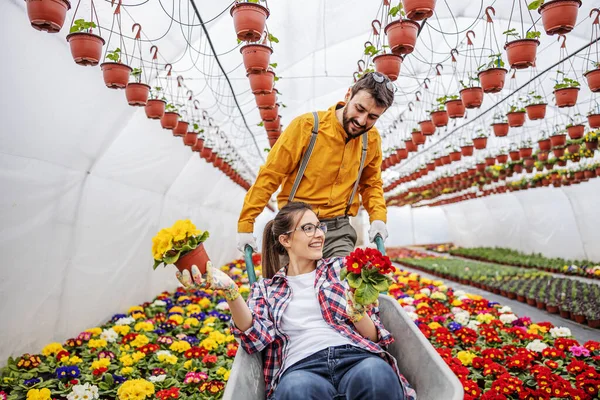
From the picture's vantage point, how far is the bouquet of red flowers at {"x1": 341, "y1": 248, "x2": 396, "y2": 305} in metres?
Answer: 1.62

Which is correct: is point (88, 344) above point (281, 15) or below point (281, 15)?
below

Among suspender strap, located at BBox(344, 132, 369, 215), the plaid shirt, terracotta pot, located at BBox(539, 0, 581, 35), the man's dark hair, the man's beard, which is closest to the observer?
the plaid shirt

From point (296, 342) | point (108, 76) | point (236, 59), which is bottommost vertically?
point (296, 342)

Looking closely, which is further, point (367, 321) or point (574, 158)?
point (574, 158)

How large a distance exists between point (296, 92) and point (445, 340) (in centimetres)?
580

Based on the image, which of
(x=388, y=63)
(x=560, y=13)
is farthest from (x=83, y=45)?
(x=560, y=13)

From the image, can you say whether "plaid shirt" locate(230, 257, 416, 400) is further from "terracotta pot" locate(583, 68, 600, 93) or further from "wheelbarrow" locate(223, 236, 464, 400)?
"terracotta pot" locate(583, 68, 600, 93)

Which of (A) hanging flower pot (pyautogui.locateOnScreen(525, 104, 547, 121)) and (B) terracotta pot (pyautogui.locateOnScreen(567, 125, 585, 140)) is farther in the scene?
(B) terracotta pot (pyautogui.locateOnScreen(567, 125, 585, 140))

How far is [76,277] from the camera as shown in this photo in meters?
4.61

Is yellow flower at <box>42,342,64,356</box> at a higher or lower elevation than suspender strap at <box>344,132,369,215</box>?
lower

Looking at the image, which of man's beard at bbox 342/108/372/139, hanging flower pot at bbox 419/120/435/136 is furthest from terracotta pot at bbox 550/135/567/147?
man's beard at bbox 342/108/372/139

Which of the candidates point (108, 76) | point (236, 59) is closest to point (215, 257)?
point (236, 59)

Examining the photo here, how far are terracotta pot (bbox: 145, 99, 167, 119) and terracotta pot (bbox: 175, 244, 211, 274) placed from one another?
11.6ft

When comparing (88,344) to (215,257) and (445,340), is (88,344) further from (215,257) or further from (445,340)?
(215,257)
